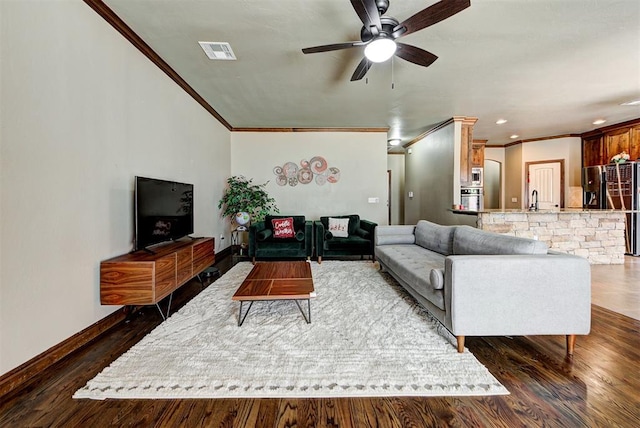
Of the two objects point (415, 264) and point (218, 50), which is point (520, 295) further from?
point (218, 50)

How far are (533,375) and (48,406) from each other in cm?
281

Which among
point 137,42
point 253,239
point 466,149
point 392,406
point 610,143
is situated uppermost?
point 137,42

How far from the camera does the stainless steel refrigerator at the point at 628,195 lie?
5.12 m

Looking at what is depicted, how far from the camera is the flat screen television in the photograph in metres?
2.49

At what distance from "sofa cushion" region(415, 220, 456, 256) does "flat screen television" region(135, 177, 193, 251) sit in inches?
125

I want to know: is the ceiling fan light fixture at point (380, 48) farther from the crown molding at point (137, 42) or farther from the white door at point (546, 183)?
the white door at point (546, 183)

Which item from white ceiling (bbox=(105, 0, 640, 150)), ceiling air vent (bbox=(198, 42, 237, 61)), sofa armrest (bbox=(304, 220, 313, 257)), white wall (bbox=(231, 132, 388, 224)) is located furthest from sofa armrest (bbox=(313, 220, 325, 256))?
ceiling air vent (bbox=(198, 42, 237, 61))

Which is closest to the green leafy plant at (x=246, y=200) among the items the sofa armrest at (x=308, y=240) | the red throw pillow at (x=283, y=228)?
the red throw pillow at (x=283, y=228)

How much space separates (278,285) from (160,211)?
1471 mm

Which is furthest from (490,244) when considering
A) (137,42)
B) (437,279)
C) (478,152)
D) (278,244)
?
Answer: (478,152)

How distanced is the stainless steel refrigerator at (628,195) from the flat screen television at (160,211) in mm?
7605

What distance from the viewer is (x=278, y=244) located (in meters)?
4.67

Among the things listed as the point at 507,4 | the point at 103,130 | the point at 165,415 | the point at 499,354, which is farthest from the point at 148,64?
the point at 499,354

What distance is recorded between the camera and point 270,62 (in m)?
3.15
